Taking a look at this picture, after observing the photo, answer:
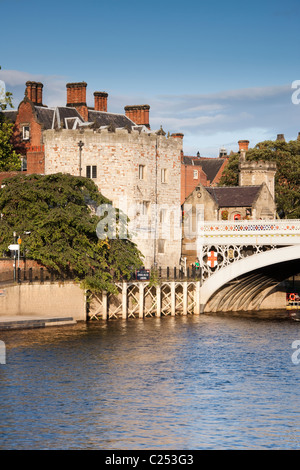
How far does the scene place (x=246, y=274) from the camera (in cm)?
7319

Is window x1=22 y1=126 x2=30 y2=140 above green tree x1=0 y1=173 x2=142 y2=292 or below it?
above

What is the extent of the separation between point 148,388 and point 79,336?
569 inches

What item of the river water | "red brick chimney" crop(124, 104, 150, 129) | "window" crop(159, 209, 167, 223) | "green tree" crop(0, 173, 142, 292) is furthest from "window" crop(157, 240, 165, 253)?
"red brick chimney" crop(124, 104, 150, 129)

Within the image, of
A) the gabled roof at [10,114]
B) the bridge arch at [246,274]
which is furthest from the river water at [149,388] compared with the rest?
the gabled roof at [10,114]

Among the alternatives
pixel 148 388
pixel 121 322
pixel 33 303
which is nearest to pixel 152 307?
pixel 121 322

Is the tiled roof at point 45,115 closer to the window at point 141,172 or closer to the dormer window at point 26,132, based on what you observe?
the dormer window at point 26,132

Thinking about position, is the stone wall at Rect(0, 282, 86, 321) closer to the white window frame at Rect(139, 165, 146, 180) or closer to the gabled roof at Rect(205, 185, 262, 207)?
the white window frame at Rect(139, 165, 146, 180)

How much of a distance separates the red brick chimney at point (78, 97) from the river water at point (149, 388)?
29809mm

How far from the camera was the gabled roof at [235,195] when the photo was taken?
285 ft

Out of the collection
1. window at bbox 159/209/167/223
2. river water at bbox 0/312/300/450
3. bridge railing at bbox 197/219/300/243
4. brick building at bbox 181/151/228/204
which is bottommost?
river water at bbox 0/312/300/450

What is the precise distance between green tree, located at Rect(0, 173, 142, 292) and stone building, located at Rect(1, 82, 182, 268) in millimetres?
3882

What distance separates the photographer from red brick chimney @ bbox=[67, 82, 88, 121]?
3487 inches

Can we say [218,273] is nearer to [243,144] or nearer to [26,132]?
[26,132]

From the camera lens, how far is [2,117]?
88.2 m
